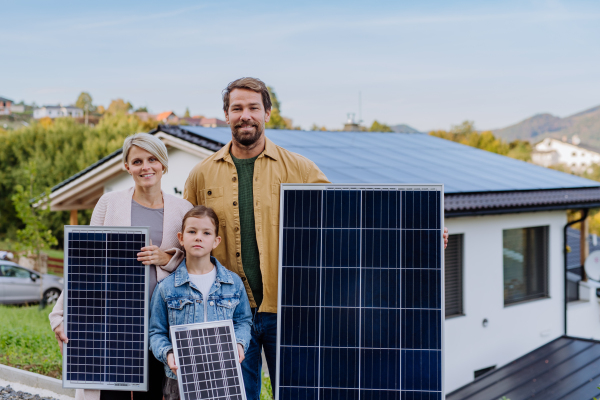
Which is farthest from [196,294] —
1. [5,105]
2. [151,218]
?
[5,105]

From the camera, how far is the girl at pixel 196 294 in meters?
3.40

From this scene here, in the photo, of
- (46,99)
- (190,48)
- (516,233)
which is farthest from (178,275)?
(190,48)

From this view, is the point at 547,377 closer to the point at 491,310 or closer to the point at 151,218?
the point at 491,310

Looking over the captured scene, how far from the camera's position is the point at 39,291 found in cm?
1805

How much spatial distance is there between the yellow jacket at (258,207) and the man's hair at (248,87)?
12.5 inches

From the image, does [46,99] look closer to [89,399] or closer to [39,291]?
[39,291]

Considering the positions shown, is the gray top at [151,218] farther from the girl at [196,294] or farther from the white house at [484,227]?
the white house at [484,227]

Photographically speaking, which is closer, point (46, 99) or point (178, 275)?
point (178, 275)

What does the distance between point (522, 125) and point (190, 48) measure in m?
112

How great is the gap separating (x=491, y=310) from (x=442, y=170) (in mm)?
3080

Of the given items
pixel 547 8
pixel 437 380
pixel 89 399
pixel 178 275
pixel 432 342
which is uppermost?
pixel 547 8

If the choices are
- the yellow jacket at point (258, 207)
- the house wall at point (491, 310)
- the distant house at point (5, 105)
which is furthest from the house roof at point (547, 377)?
the distant house at point (5, 105)

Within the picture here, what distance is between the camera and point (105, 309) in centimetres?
357

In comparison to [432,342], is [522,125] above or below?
above
